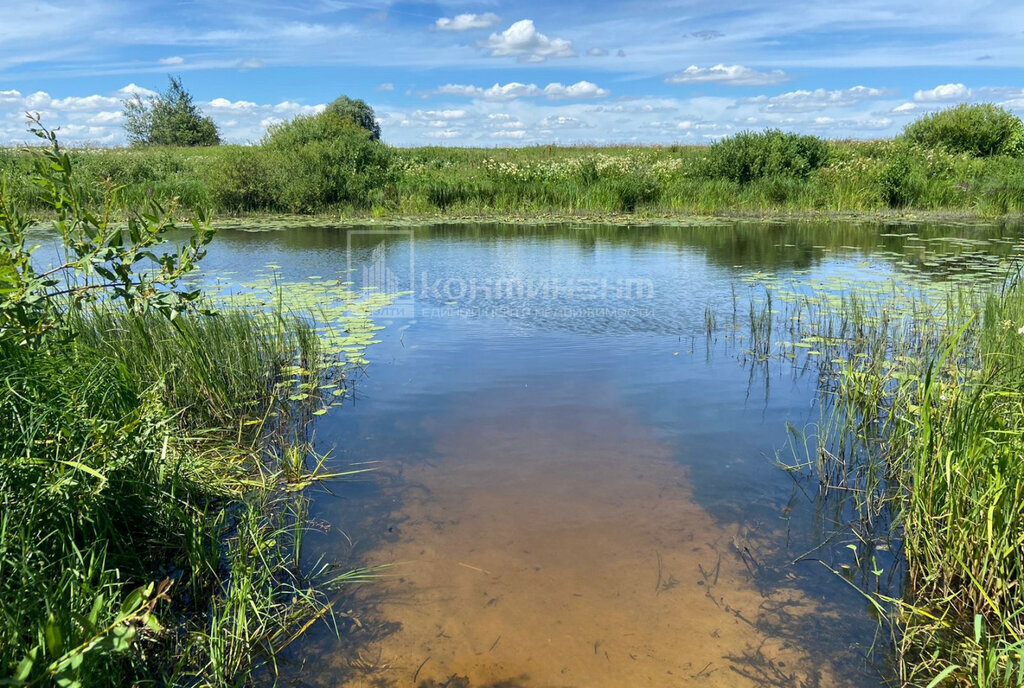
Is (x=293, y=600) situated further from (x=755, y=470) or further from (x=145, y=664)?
(x=755, y=470)

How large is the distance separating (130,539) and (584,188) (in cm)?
1648

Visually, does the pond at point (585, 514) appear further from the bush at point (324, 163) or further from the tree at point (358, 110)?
the tree at point (358, 110)

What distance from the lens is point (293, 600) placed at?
8.58 ft

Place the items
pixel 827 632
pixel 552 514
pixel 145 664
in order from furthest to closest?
pixel 552 514 → pixel 827 632 → pixel 145 664

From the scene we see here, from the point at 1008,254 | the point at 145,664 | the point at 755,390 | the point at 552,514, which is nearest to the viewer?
the point at 145,664

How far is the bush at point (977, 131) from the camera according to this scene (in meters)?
24.3

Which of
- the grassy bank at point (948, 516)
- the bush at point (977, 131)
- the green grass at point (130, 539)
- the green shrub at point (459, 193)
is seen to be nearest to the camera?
the green grass at point (130, 539)

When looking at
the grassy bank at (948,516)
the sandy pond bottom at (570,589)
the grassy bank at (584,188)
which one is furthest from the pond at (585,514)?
the grassy bank at (584,188)

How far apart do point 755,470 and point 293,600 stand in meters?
2.37

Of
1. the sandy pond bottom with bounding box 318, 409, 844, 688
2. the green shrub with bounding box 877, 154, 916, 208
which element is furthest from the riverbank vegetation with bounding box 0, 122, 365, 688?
the green shrub with bounding box 877, 154, 916, 208

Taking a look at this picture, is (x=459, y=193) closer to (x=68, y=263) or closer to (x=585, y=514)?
(x=585, y=514)

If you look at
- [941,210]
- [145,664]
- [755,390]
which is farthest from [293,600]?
[941,210]

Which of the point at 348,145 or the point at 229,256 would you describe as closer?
the point at 229,256

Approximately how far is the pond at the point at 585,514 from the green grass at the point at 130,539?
0.69 ft
